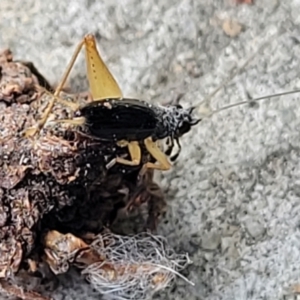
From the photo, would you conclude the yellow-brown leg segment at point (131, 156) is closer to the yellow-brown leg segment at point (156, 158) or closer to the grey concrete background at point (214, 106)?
the yellow-brown leg segment at point (156, 158)

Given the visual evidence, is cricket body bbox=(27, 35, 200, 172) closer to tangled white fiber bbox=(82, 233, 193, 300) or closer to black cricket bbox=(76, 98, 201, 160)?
black cricket bbox=(76, 98, 201, 160)

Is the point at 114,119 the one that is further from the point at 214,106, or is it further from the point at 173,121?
the point at 214,106

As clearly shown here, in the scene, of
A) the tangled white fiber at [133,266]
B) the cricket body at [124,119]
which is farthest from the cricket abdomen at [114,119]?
the tangled white fiber at [133,266]

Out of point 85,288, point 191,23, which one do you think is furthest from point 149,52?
point 85,288

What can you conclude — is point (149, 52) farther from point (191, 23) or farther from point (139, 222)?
point (139, 222)

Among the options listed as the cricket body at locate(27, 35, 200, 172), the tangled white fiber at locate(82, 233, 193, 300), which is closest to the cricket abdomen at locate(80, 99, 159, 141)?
the cricket body at locate(27, 35, 200, 172)

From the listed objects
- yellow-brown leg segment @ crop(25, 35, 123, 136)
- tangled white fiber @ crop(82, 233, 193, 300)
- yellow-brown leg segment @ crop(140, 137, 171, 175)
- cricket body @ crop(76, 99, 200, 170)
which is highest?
yellow-brown leg segment @ crop(25, 35, 123, 136)

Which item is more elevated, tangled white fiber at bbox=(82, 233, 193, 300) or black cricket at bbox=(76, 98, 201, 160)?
black cricket at bbox=(76, 98, 201, 160)
